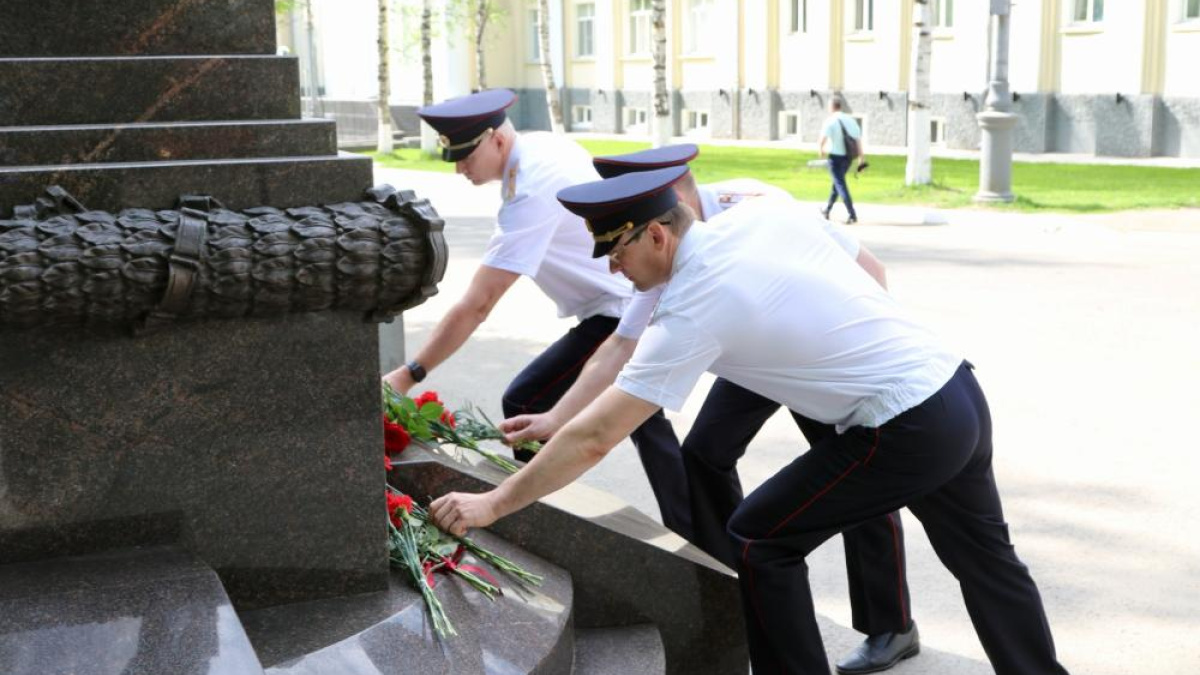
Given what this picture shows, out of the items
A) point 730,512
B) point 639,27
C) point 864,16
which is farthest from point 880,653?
point 639,27

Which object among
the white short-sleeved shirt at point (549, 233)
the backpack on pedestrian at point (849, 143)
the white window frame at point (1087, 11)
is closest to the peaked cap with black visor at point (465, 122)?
the white short-sleeved shirt at point (549, 233)

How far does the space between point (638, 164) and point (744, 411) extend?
0.89 m

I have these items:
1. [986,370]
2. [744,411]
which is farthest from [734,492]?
[986,370]

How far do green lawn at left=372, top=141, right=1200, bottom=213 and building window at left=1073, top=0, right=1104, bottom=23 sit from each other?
3.41 metres

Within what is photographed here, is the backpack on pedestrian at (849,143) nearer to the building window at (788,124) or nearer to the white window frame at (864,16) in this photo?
the white window frame at (864,16)

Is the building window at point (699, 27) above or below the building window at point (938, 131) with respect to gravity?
above

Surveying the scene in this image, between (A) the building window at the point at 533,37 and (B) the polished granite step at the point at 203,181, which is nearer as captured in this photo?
(B) the polished granite step at the point at 203,181

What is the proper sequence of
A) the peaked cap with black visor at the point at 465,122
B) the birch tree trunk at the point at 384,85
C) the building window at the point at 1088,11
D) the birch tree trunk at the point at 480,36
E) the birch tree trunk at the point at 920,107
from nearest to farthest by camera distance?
the peaked cap with black visor at the point at 465,122, the birch tree trunk at the point at 920,107, the building window at the point at 1088,11, the birch tree trunk at the point at 384,85, the birch tree trunk at the point at 480,36

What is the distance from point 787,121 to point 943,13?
18.1 ft

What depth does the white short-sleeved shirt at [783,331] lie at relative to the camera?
334 cm

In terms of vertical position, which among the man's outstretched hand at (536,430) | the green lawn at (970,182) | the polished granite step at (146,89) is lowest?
the green lawn at (970,182)

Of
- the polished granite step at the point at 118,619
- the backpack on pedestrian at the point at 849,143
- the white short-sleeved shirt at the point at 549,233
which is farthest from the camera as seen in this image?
the backpack on pedestrian at the point at 849,143

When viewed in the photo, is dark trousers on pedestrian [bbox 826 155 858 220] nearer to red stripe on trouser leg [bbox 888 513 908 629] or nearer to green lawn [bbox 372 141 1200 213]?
green lawn [bbox 372 141 1200 213]

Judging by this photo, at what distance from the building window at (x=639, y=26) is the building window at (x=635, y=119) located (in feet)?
4.97
